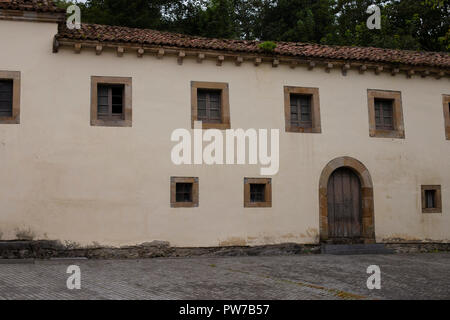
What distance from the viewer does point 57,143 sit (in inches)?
519

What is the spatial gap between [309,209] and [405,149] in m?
3.80

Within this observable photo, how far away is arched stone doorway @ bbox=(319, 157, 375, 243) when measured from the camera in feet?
49.8

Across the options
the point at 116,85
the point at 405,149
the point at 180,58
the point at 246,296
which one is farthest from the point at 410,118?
the point at 246,296

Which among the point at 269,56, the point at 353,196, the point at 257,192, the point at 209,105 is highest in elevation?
the point at 269,56

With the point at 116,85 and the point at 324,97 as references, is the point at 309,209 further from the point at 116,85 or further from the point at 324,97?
the point at 116,85

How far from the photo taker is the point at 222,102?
14.6 meters

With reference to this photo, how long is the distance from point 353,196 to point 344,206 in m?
0.43

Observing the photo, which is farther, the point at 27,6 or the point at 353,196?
the point at 353,196

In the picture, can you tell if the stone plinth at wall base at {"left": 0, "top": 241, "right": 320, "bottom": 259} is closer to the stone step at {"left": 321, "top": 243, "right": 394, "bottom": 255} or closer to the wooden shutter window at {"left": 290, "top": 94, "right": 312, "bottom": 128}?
the stone step at {"left": 321, "top": 243, "right": 394, "bottom": 255}

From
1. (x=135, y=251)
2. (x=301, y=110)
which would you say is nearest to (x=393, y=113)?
(x=301, y=110)

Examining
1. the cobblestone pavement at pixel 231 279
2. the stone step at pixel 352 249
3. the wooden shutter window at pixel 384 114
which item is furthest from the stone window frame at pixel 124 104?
the wooden shutter window at pixel 384 114

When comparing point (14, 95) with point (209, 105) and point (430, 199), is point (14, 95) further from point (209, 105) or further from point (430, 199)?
point (430, 199)

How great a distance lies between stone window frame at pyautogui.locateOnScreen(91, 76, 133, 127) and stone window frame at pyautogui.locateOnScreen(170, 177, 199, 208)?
197 centimetres

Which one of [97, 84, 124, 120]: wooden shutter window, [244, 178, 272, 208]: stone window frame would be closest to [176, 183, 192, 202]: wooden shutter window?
[244, 178, 272, 208]: stone window frame
